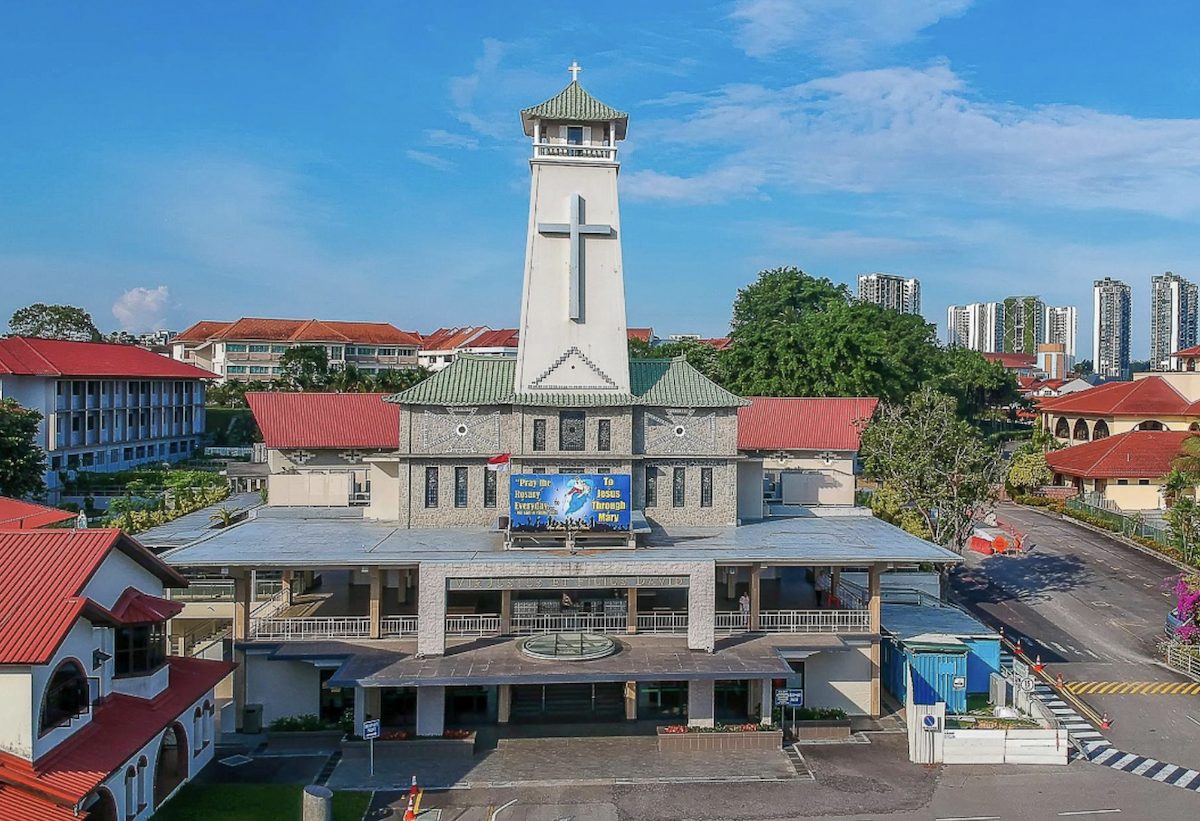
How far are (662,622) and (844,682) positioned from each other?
5.81 meters

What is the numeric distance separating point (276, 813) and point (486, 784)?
198 inches

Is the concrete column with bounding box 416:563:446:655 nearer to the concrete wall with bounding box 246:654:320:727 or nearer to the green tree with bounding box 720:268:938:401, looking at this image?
the concrete wall with bounding box 246:654:320:727

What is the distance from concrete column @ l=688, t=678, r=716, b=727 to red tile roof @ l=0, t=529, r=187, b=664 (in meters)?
14.9

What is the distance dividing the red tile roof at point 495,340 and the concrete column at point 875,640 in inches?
3495

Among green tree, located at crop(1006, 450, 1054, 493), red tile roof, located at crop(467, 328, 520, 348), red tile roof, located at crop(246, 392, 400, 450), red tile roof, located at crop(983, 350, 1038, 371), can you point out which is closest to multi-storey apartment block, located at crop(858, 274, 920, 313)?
red tile roof, located at crop(983, 350, 1038, 371)

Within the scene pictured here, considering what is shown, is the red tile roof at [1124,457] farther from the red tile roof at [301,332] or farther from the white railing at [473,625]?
the red tile roof at [301,332]

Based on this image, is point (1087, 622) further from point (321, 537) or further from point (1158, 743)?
point (321, 537)

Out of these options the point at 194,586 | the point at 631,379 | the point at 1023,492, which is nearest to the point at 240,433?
the point at 194,586

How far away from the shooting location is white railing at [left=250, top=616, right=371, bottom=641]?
27.9 m

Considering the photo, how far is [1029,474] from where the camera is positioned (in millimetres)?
66062

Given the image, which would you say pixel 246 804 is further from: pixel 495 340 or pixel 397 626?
pixel 495 340

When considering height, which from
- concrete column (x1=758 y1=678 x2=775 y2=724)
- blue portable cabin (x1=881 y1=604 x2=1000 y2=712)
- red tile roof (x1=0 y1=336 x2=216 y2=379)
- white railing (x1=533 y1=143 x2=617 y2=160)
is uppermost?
white railing (x1=533 y1=143 x2=617 y2=160)

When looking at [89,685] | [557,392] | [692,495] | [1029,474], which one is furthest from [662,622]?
[1029,474]

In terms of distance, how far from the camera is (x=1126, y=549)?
50.7 meters
